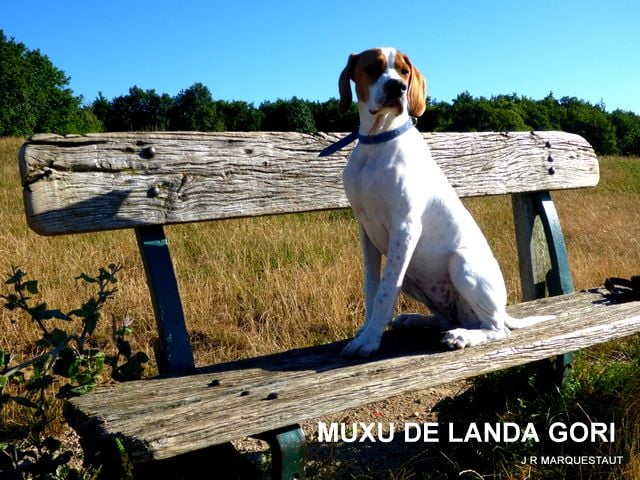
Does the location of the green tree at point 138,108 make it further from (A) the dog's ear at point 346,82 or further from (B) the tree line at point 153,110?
(A) the dog's ear at point 346,82

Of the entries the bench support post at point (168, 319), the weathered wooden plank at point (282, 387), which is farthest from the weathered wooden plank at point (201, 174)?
the weathered wooden plank at point (282, 387)

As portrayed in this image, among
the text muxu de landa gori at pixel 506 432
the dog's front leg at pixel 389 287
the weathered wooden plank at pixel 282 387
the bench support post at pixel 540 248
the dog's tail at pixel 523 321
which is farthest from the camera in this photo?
the bench support post at pixel 540 248

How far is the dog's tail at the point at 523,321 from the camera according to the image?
227cm

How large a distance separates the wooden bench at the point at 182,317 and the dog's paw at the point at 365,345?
0.04m

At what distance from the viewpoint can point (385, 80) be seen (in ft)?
5.94

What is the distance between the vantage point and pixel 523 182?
3.08 meters

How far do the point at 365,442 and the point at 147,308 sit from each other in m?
1.62

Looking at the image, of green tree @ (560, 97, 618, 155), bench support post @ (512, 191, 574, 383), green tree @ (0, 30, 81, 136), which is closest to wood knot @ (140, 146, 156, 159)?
bench support post @ (512, 191, 574, 383)

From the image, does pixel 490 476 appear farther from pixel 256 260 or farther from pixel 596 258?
pixel 596 258

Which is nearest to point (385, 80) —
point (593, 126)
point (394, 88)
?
point (394, 88)

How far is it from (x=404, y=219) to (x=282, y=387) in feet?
2.01

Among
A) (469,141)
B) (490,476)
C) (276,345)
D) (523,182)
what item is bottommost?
(490,476)

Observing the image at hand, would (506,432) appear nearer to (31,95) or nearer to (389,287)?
(389,287)

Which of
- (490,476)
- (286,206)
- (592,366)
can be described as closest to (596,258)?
(592,366)
